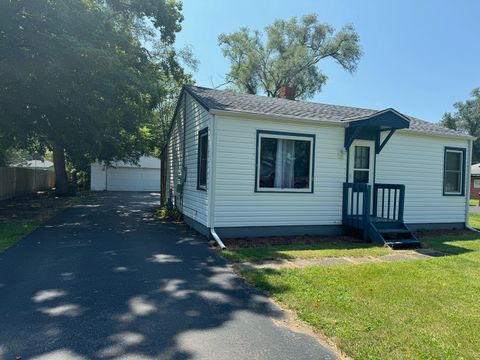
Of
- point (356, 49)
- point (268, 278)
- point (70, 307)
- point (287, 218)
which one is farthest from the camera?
point (356, 49)

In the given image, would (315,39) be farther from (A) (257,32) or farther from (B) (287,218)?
(B) (287,218)

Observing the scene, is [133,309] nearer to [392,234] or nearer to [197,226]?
[197,226]

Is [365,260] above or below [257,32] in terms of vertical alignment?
below

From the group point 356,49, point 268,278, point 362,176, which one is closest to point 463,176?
point 362,176

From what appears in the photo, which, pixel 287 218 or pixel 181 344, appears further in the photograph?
pixel 287 218

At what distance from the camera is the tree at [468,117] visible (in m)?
51.3

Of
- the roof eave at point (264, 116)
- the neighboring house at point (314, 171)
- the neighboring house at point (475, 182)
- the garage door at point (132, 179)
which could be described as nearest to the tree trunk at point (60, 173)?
the garage door at point (132, 179)

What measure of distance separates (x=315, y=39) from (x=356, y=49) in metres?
4.01

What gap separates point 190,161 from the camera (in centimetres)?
1137

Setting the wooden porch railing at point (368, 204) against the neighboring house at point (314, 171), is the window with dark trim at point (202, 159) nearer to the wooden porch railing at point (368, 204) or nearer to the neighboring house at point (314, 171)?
the neighboring house at point (314, 171)

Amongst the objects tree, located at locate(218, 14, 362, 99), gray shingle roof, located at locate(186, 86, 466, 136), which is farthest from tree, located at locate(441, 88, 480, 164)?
gray shingle roof, located at locate(186, 86, 466, 136)

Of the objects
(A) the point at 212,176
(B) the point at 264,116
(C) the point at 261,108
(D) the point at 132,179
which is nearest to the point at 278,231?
(A) the point at 212,176

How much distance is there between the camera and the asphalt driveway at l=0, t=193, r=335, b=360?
11.0 feet

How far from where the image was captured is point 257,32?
34.9 meters
